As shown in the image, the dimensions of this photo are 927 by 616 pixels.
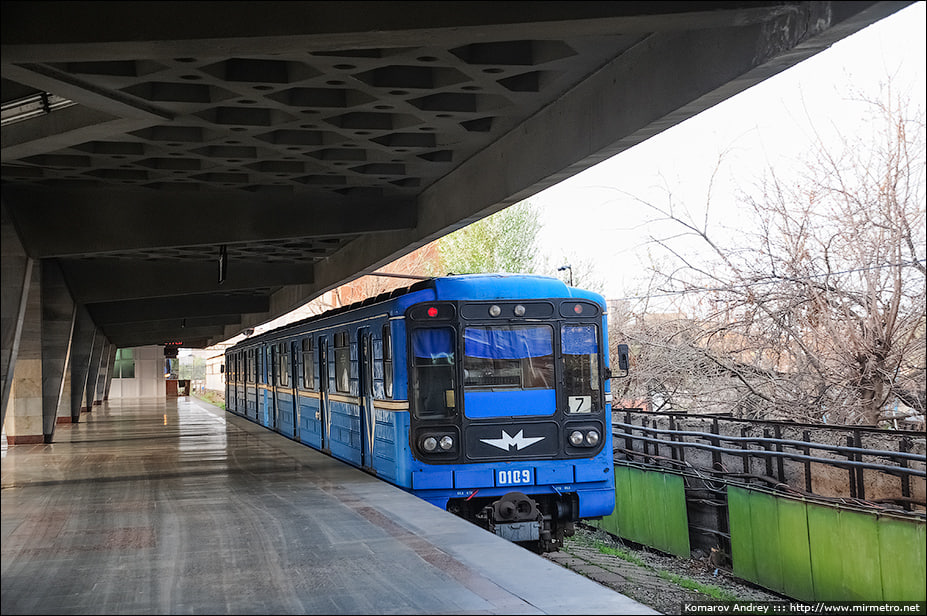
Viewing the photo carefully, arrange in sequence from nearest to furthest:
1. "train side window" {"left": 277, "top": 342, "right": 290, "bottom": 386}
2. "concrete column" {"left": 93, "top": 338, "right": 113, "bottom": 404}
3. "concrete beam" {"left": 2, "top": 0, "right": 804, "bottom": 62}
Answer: "concrete beam" {"left": 2, "top": 0, "right": 804, "bottom": 62} → "train side window" {"left": 277, "top": 342, "right": 290, "bottom": 386} → "concrete column" {"left": 93, "top": 338, "right": 113, "bottom": 404}

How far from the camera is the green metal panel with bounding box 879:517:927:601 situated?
327 inches

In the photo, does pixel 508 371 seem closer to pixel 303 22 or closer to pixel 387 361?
pixel 387 361

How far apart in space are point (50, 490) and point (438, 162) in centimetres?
706

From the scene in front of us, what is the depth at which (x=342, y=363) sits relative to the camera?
1428cm

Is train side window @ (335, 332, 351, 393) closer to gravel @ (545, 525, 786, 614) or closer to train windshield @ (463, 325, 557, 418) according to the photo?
train windshield @ (463, 325, 557, 418)

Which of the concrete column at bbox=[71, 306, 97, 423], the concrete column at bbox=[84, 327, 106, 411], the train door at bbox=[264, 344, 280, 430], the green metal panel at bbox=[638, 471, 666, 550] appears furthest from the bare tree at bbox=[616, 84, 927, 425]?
the concrete column at bbox=[84, 327, 106, 411]

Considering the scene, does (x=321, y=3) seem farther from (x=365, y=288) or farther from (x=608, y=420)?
(x=365, y=288)

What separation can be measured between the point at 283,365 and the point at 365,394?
8613mm

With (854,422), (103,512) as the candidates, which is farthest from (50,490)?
(854,422)

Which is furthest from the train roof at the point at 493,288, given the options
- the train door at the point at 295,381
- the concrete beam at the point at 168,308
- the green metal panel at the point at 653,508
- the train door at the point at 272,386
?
the concrete beam at the point at 168,308

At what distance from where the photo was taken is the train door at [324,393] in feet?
51.6

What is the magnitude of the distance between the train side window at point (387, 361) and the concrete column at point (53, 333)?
1223 cm

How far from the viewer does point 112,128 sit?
10.0 meters

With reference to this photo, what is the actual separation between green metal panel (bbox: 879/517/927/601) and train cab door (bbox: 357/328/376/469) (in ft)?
20.4
